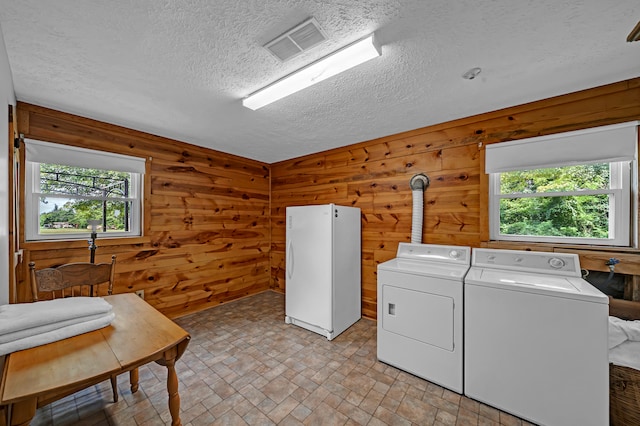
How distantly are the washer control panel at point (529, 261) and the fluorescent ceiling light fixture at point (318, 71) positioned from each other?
185 centimetres

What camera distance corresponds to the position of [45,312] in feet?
3.72

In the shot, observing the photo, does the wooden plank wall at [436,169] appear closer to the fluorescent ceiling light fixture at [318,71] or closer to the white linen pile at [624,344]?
the white linen pile at [624,344]

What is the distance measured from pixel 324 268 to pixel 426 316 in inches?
44.2

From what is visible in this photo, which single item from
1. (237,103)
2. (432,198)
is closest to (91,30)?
(237,103)

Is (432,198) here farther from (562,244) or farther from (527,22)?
(527,22)

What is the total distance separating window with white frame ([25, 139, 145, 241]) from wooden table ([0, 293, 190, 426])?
162cm

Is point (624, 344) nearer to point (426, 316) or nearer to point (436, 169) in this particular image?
point (426, 316)

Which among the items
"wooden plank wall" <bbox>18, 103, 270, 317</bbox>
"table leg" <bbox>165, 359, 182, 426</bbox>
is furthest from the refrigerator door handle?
"table leg" <bbox>165, 359, 182, 426</bbox>

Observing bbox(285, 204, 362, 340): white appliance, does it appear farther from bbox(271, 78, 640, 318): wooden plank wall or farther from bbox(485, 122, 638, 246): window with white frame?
bbox(485, 122, 638, 246): window with white frame

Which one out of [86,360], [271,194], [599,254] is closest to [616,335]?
[599,254]

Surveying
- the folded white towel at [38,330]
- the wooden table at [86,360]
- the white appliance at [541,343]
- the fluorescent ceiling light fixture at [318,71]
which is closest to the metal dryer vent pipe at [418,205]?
the white appliance at [541,343]

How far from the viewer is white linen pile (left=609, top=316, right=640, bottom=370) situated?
58.5 inches

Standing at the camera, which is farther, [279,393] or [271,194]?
[271,194]

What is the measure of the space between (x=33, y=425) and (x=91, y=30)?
7.66ft
